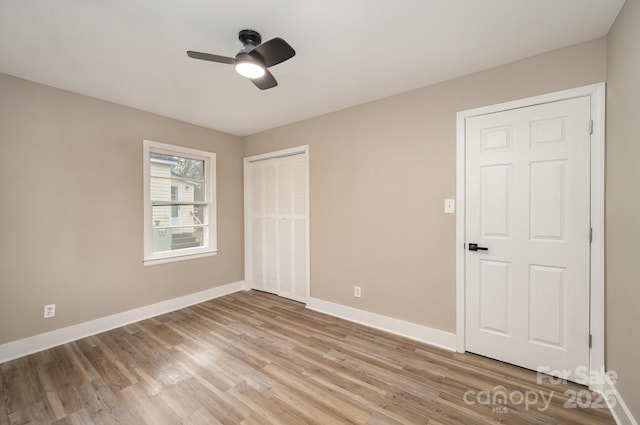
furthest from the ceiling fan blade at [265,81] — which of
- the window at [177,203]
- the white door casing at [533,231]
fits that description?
the window at [177,203]

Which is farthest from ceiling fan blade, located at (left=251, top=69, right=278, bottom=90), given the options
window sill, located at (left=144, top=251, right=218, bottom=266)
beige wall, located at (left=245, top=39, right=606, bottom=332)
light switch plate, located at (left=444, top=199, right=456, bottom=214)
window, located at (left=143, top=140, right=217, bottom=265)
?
window sill, located at (left=144, top=251, right=218, bottom=266)

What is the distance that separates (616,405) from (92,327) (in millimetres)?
4563

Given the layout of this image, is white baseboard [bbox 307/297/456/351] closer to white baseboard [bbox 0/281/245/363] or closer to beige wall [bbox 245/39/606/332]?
beige wall [bbox 245/39/606/332]

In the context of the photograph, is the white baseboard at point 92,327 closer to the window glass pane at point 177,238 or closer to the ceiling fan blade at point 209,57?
the window glass pane at point 177,238

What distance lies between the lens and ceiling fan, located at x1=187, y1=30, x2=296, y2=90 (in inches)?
64.1

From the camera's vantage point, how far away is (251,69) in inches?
71.3

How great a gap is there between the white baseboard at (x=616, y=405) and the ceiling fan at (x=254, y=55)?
2972mm

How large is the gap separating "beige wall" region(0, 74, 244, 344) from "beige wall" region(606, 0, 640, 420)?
432 cm

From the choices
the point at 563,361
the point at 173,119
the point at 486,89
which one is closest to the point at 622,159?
the point at 486,89

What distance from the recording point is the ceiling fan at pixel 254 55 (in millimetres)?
1629

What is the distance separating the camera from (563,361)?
1.99m

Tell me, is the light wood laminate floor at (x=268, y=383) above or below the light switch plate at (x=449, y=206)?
below

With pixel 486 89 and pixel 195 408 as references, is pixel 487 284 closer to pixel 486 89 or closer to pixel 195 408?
pixel 486 89

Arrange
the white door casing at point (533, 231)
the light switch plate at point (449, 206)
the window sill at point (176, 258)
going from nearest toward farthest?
1. the white door casing at point (533, 231)
2. the light switch plate at point (449, 206)
3. the window sill at point (176, 258)
